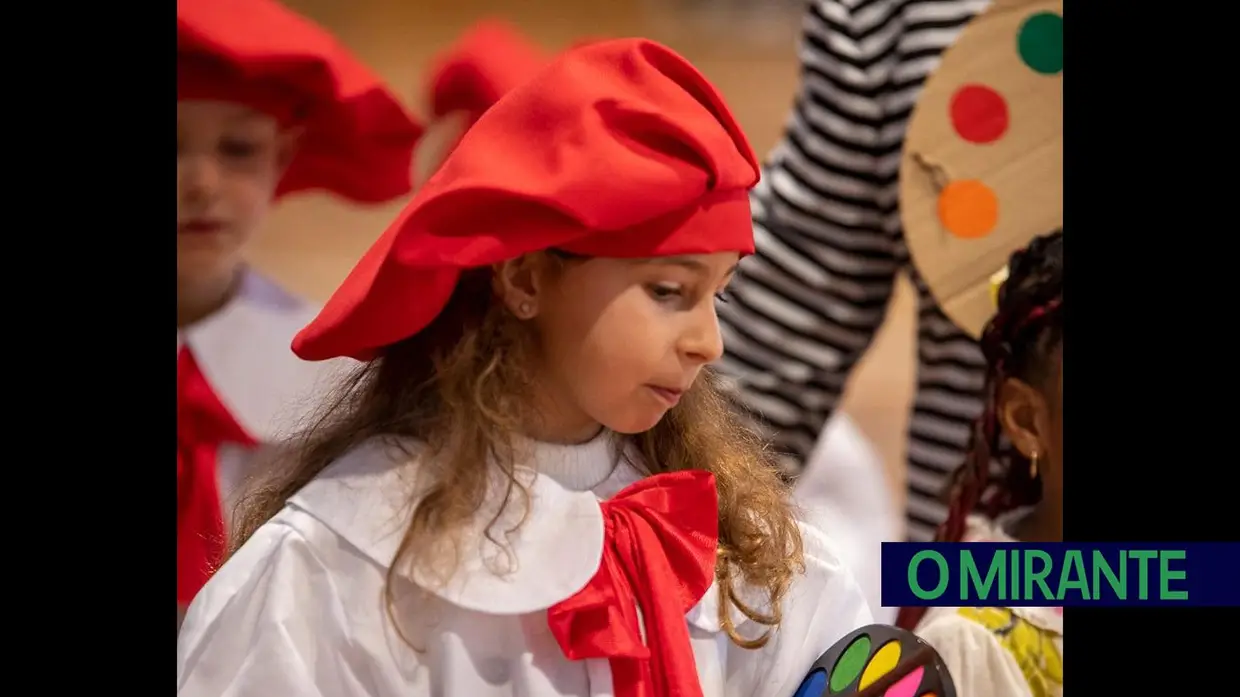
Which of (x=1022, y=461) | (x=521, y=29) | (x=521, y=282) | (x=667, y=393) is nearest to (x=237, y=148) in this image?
(x=521, y=29)

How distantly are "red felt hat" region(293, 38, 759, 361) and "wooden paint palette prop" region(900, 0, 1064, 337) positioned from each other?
40cm

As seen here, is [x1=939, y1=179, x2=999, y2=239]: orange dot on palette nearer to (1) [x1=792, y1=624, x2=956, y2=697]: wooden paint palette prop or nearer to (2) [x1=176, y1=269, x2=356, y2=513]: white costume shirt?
(1) [x1=792, y1=624, x2=956, y2=697]: wooden paint palette prop

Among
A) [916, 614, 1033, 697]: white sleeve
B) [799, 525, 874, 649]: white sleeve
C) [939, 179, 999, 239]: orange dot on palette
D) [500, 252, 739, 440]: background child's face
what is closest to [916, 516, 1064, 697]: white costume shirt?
[916, 614, 1033, 697]: white sleeve

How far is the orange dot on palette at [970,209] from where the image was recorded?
1.45 m

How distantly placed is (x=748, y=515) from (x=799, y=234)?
41cm

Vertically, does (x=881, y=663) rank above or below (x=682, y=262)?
below

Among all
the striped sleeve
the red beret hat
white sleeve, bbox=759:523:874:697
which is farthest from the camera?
the striped sleeve

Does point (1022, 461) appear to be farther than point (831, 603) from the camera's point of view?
Yes

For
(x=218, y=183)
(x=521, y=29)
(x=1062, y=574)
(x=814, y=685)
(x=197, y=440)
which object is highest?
(x=521, y=29)

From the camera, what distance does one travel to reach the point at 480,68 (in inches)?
52.3

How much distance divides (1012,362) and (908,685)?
0.45m

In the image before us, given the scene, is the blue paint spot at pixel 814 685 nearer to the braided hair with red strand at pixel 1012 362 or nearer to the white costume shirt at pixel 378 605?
the white costume shirt at pixel 378 605

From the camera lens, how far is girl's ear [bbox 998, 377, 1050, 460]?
4.67 ft

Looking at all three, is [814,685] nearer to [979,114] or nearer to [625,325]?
[625,325]
